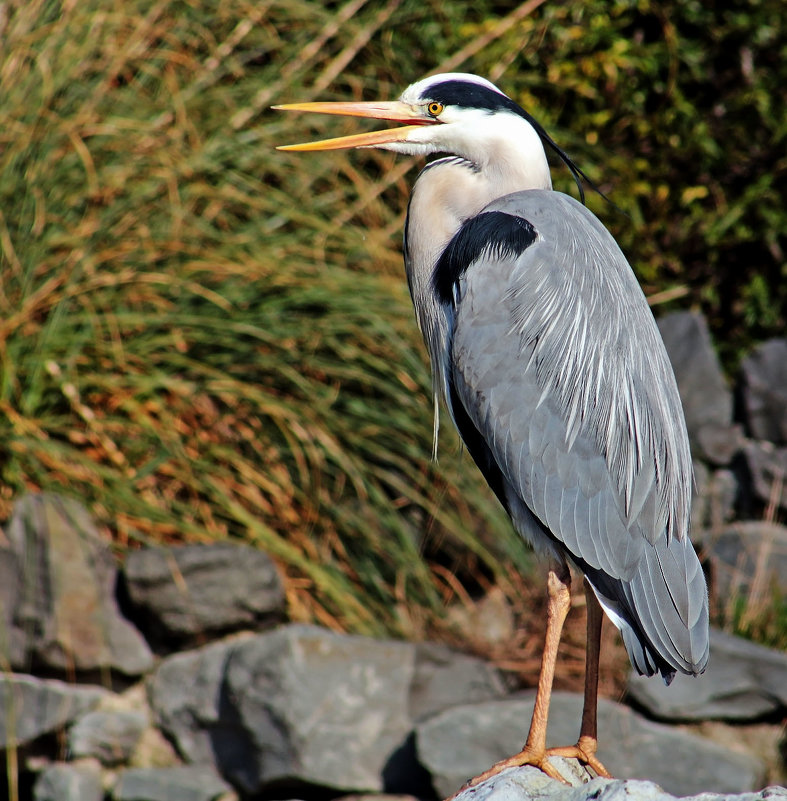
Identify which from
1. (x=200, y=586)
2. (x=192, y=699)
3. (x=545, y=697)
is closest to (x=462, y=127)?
(x=545, y=697)

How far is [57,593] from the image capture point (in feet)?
13.0

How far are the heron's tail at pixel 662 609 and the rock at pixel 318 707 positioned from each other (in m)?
1.37

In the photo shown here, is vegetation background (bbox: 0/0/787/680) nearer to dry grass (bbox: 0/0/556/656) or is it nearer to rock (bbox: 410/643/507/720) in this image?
dry grass (bbox: 0/0/556/656)

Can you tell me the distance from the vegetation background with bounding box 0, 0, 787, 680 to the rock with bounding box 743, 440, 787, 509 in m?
0.76

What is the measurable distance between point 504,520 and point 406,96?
5.77 feet

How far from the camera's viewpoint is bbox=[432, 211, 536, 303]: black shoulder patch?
2.85 meters

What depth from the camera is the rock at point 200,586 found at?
158 inches

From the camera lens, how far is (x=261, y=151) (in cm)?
471

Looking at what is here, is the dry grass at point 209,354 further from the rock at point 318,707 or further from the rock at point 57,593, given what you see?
the rock at point 318,707

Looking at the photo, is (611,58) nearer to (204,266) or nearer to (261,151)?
(261,151)

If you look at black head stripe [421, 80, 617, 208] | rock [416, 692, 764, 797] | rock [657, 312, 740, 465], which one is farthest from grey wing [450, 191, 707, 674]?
rock [657, 312, 740, 465]

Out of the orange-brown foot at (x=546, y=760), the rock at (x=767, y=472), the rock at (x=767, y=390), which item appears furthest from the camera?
the rock at (x=767, y=390)

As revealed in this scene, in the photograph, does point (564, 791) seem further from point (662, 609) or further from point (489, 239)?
point (489, 239)

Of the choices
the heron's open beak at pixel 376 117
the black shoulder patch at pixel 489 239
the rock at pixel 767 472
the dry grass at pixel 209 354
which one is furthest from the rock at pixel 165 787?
the rock at pixel 767 472
